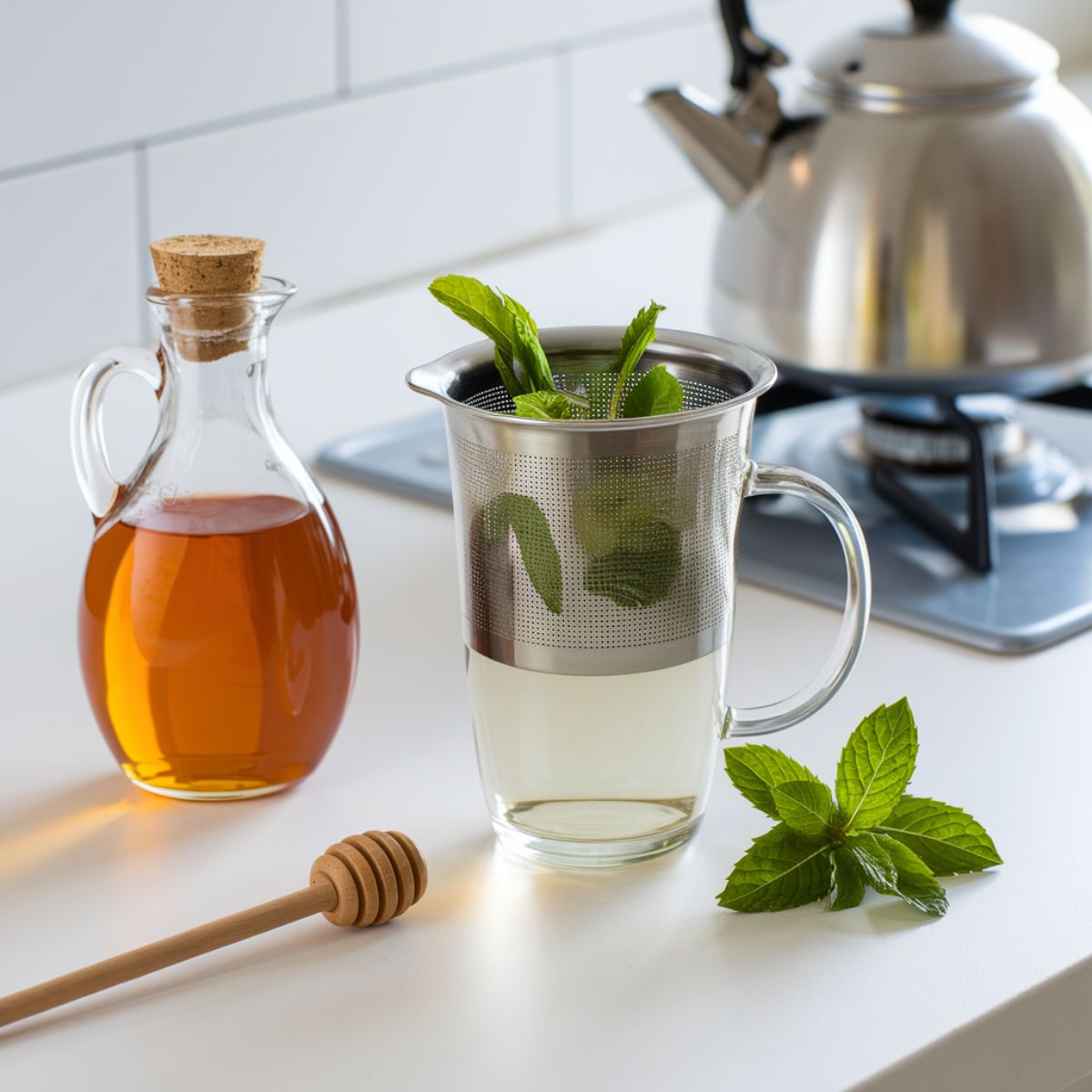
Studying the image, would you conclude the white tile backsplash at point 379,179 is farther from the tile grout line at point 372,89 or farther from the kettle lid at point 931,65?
the kettle lid at point 931,65

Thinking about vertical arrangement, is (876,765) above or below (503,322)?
below

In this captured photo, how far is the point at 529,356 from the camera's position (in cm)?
56

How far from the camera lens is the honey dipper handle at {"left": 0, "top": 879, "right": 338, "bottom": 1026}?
0.50 metres

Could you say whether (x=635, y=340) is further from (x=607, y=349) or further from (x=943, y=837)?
(x=943, y=837)

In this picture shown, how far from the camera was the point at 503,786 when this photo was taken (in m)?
0.59

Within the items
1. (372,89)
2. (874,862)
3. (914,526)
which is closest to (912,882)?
(874,862)

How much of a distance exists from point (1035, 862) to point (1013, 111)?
18.2 inches

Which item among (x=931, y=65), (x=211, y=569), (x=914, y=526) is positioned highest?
(x=931, y=65)

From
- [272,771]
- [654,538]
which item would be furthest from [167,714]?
[654,538]

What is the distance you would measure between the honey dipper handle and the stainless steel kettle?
479mm

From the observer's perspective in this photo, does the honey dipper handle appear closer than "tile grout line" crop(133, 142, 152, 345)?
Yes

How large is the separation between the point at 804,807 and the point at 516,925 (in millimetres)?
100

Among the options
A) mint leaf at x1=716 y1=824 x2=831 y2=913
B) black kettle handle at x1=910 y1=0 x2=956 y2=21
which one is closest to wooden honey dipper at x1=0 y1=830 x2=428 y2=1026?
mint leaf at x1=716 y1=824 x2=831 y2=913

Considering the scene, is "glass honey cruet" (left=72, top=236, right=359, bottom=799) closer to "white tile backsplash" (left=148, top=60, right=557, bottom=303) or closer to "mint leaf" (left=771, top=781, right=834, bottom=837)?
"mint leaf" (left=771, top=781, right=834, bottom=837)
